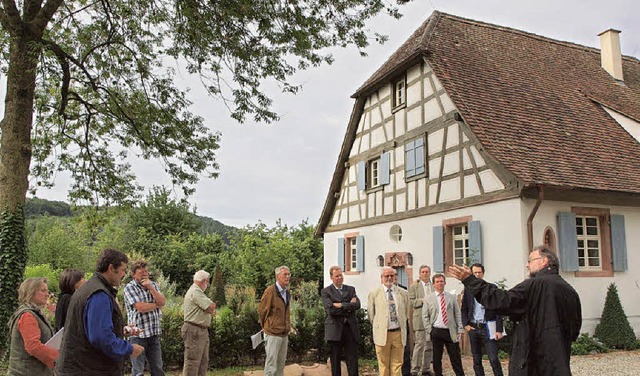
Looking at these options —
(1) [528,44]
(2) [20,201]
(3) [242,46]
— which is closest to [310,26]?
(3) [242,46]

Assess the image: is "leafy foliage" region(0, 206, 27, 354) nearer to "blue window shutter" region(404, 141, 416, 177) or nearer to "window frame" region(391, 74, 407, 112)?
"blue window shutter" region(404, 141, 416, 177)

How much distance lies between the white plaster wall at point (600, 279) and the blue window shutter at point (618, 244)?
0.19 metres

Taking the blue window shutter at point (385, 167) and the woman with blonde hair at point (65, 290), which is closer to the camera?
the woman with blonde hair at point (65, 290)

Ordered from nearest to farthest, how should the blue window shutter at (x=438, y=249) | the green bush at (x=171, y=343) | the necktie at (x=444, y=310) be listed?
the necktie at (x=444, y=310), the green bush at (x=171, y=343), the blue window shutter at (x=438, y=249)

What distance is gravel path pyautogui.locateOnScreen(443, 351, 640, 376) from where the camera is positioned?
878 centimetres

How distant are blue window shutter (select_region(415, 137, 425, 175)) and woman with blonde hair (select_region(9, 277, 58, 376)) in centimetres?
1112

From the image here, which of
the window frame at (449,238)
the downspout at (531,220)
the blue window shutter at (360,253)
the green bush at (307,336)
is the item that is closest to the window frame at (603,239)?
the downspout at (531,220)

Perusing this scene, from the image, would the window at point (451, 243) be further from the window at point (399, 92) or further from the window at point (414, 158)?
the window at point (399, 92)

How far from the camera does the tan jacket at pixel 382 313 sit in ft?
23.9

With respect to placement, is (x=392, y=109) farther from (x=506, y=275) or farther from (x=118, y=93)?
(x=118, y=93)

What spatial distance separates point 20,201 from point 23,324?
17.4 feet

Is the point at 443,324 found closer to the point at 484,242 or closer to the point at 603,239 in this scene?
the point at 484,242

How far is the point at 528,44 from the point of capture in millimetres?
17109

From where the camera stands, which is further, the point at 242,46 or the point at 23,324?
the point at 242,46
